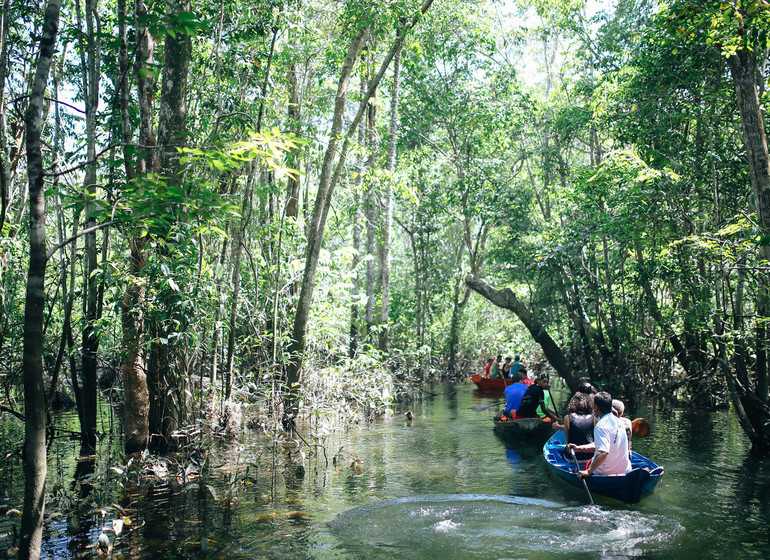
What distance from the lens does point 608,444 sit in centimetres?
726

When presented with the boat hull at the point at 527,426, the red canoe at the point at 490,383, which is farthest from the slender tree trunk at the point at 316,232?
the red canoe at the point at 490,383

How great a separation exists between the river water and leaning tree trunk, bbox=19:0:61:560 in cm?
215

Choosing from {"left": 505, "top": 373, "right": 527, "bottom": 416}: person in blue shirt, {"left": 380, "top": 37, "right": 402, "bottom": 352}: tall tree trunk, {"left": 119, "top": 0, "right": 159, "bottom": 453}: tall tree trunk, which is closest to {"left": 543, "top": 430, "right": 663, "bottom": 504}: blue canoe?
{"left": 505, "top": 373, "right": 527, "bottom": 416}: person in blue shirt

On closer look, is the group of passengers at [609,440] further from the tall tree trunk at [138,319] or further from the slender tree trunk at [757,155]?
the tall tree trunk at [138,319]

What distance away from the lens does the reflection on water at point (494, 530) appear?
19.7 ft

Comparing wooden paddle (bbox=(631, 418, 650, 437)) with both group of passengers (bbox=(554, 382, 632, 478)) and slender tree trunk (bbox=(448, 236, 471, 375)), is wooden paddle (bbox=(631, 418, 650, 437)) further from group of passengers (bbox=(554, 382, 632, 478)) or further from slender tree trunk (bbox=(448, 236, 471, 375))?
slender tree trunk (bbox=(448, 236, 471, 375))

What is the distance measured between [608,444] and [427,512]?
7.75 feet

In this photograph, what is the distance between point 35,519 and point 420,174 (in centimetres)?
2007

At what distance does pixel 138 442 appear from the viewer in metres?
8.26

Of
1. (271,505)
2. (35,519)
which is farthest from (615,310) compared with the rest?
(35,519)

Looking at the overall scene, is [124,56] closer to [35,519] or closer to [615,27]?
[35,519]

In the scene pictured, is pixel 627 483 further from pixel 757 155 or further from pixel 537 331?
pixel 537 331

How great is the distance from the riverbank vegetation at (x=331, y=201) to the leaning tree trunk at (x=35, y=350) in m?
0.02

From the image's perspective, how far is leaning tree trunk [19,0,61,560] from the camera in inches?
146
